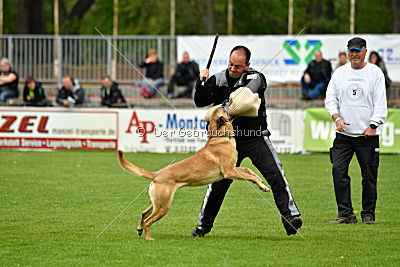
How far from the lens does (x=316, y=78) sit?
21.7 m

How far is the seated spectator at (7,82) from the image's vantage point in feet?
74.1

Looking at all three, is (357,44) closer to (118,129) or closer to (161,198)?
(161,198)

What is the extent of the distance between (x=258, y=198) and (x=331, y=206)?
50.6 inches

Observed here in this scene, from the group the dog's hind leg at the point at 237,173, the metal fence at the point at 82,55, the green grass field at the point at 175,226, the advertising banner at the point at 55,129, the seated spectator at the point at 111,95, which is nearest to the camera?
the green grass field at the point at 175,226

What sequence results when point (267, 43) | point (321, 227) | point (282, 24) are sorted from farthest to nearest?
point (282, 24)
point (267, 43)
point (321, 227)

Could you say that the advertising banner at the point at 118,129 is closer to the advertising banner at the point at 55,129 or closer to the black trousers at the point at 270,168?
the advertising banner at the point at 55,129

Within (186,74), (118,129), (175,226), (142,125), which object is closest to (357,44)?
(175,226)

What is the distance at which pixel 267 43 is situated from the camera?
23344mm

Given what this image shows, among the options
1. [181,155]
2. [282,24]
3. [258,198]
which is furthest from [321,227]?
[282,24]

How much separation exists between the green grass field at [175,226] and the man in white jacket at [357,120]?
410mm

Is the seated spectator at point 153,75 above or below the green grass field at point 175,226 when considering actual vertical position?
above

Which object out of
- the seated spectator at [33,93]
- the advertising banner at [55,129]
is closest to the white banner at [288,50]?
the seated spectator at [33,93]

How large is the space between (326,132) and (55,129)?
662 cm

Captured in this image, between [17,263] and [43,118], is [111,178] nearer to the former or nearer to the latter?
[43,118]
